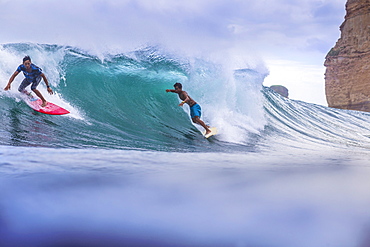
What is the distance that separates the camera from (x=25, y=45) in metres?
8.47

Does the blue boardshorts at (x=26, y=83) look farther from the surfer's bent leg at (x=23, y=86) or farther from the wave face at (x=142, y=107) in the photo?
the wave face at (x=142, y=107)

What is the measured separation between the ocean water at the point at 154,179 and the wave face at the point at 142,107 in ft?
0.13

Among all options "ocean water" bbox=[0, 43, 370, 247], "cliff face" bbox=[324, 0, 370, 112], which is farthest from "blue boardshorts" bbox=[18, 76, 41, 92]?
"cliff face" bbox=[324, 0, 370, 112]

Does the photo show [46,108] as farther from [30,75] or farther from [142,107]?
[142,107]

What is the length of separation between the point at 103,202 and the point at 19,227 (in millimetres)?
573

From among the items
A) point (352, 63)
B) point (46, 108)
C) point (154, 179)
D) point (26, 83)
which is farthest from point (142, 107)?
point (352, 63)

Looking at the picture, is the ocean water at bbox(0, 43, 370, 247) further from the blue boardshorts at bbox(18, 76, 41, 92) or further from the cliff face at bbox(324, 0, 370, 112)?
the cliff face at bbox(324, 0, 370, 112)

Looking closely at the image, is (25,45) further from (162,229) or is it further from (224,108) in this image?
(162,229)

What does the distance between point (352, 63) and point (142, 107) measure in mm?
24377

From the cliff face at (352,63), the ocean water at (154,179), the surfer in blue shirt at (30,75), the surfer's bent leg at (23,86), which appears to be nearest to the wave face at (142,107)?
the ocean water at (154,179)

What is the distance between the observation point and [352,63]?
27.6 meters

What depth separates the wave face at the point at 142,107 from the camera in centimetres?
537

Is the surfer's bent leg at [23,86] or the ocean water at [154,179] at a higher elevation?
the surfer's bent leg at [23,86]

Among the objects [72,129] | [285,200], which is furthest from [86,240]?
[72,129]
